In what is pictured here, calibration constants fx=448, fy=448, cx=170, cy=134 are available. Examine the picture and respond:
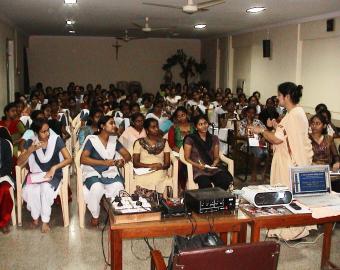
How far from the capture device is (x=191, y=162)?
15.3 ft

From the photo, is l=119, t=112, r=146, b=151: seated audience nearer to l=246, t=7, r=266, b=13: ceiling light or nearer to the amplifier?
the amplifier

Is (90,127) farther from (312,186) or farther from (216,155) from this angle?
(312,186)

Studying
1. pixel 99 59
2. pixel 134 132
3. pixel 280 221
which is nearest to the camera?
pixel 280 221

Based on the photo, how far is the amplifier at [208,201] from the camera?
2.78m

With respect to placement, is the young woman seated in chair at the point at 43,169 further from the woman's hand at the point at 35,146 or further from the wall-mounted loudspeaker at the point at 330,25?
the wall-mounted loudspeaker at the point at 330,25

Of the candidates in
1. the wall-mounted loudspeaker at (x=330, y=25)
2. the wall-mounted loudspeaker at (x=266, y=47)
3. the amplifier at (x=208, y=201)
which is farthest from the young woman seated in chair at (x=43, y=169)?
the wall-mounted loudspeaker at (x=266, y=47)

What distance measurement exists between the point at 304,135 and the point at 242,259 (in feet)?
6.53

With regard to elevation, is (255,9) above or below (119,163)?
above

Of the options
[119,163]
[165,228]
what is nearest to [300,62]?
[119,163]

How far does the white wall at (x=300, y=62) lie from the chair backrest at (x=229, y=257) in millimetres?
6318

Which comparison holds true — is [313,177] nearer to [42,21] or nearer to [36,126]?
[36,126]

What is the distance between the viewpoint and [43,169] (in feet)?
14.5

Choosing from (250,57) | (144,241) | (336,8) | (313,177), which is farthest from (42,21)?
(313,177)

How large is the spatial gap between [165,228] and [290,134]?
5.07 ft
